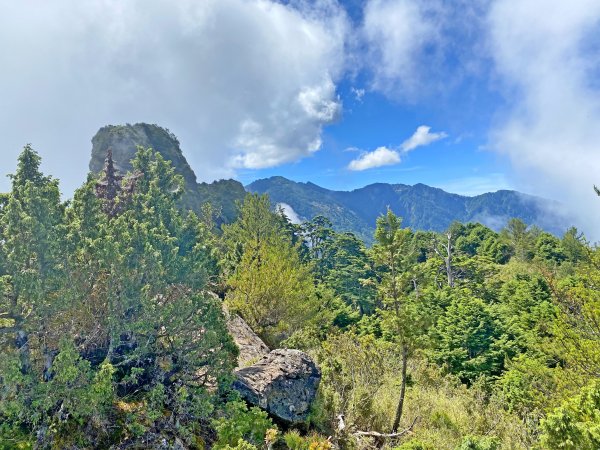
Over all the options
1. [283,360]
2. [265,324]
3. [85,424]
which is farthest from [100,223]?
[265,324]

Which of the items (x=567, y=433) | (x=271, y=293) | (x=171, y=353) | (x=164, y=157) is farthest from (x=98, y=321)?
(x=164, y=157)

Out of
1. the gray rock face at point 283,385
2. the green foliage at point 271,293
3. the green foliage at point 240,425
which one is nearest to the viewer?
the green foliage at point 240,425

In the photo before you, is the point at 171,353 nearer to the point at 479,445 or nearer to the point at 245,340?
the point at 479,445

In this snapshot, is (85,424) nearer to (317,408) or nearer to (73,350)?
(73,350)

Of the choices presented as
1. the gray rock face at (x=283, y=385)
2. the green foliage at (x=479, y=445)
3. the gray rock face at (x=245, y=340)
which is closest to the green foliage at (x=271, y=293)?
the gray rock face at (x=245, y=340)

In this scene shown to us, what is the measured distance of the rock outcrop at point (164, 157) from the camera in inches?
3255

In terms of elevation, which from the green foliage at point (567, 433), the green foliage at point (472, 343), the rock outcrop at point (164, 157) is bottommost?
the green foliage at point (472, 343)

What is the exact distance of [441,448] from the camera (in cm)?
1159

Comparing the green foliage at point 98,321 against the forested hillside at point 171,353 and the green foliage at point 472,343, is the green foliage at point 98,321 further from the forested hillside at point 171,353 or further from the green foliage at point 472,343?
the green foliage at point 472,343

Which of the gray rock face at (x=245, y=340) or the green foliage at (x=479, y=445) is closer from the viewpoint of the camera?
the green foliage at (x=479, y=445)

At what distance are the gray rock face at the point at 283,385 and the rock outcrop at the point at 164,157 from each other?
58618 millimetres

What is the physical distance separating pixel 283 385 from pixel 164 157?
102 m

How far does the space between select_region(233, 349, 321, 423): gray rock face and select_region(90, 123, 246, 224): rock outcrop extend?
58.6 m

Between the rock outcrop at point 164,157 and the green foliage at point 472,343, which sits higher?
the rock outcrop at point 164,157
